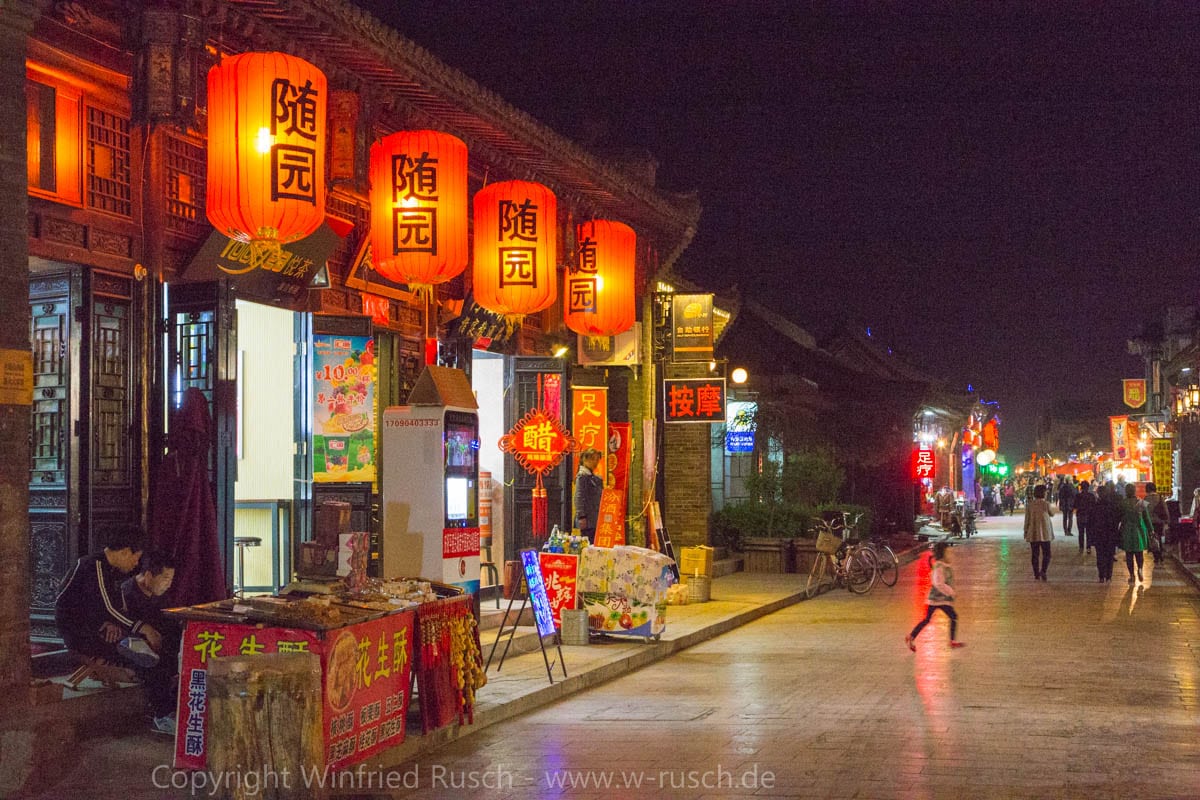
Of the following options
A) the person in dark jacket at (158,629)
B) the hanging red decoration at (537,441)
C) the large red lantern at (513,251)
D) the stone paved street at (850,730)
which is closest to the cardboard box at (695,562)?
the stone paved street at (850,730)

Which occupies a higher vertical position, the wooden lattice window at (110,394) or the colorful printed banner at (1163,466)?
the wooden lattice window at (110,394)

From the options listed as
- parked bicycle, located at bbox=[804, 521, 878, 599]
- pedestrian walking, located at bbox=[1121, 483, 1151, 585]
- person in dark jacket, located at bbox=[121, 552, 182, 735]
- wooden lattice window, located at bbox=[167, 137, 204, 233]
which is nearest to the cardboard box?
parked bicycle, located at bbox=[804, 521, 878, 599]

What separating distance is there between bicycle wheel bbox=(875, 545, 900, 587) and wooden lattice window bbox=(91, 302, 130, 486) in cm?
1680

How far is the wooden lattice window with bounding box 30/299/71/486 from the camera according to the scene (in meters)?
10.4

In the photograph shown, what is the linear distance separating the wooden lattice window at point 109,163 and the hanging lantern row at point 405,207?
0.68 m

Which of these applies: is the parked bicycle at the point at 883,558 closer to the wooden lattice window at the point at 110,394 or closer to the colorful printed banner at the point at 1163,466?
the wooden lattice window at the point at 110,394

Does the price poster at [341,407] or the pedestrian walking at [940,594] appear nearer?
the price poster at [341,407]

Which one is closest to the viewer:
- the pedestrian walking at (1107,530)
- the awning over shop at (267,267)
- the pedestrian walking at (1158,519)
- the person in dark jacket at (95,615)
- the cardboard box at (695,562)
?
the person in dark jacket at (95,615)

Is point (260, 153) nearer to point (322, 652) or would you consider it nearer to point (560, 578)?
point (322, 652)

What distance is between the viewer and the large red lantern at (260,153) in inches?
426

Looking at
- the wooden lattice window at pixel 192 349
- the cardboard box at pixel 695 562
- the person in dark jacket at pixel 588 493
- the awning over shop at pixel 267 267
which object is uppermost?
the awning over shop at pixel 267 267

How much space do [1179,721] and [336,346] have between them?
890 centimetres

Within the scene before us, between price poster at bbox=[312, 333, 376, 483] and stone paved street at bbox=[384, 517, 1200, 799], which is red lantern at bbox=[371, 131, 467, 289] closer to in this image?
price poster at bbox=[312, 333, 376, 483]

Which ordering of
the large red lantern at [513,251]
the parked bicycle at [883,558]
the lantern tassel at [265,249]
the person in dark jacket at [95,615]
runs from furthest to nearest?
1. the parked bicycle at [883,558]
2. the large red lantern at [513,251]
3. the lantern tassel at [265,249]
4. the person in dark jacket at [95,615]
